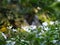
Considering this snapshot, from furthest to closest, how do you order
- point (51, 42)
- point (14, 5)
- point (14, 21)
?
point (14, 5) → point (14, 21) → point (51, 42)

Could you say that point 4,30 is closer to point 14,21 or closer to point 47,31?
point 47,31

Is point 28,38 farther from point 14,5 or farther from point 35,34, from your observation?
point 14,5

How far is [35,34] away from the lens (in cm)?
268

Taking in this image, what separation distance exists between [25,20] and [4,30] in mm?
1899

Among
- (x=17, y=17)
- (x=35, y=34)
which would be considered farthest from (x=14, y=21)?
(x=35, y=34)

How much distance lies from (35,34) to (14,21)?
6.51ft

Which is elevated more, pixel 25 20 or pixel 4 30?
pixel 25 20

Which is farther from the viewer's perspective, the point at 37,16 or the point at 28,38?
the point at 37,16

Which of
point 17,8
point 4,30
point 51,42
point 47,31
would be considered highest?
point 17,8

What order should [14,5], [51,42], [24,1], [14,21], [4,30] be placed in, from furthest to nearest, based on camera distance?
1. [14,5]
2. [24,1]
3. [14,21]
4. [4,30]
5. [51,42]

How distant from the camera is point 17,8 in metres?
5.22

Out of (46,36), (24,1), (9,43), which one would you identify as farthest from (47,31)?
(24,1)

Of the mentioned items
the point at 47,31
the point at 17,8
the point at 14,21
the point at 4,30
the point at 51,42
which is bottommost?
the point at 51,42

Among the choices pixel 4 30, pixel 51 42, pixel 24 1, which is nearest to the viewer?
pixel 51 42
